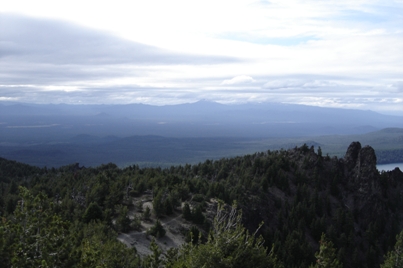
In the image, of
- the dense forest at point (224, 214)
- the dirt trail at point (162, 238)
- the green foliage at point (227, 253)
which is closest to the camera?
the green foliage at point (227, 253)

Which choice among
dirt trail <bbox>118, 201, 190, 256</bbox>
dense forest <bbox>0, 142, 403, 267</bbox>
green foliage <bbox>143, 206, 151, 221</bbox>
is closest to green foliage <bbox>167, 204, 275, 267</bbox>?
dense forest <bbox>0, 142, 403, 267</bbox>

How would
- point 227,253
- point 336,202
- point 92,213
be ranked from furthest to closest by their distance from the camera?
1. point 336,202
2. point 92,213
3. point 227,253

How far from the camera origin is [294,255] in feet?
115

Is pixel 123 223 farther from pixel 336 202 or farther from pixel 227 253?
pixel 336 202

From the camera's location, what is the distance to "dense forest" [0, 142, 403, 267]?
14.1 meters

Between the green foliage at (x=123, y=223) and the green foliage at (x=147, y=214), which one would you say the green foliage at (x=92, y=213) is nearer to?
the green foliage at (x=123, y=223)

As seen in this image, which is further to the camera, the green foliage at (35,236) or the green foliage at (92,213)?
the green foliage at (92,213)

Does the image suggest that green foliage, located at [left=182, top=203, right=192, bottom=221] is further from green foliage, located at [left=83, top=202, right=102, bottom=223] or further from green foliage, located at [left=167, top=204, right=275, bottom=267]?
green foliage, located at [left=167, top=204, right=275, bottom=267]

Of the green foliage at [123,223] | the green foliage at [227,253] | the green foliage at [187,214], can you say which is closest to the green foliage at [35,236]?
the green foliage at [227,253]

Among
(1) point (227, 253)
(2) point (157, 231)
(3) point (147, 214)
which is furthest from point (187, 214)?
(1) point (227, 253)

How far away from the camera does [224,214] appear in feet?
77.4

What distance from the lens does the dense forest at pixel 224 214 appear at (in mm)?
14070

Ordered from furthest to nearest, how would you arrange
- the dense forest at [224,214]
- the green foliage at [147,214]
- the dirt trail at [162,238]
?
the green foliage at [147,214], the dirt trail at [162,238], the dense forest at [224,214]

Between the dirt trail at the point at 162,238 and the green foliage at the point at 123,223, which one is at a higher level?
the green foliage at the point at 123,223
